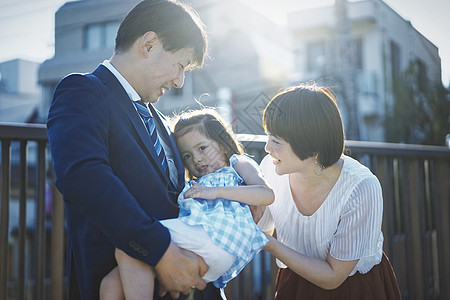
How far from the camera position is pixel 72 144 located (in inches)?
47.8

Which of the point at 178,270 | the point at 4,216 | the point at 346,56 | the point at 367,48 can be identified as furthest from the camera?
the point at 367,48

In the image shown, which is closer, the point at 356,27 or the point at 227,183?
the point at 227,183

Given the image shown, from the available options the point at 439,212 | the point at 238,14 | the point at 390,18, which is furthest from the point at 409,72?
the point at 439,212

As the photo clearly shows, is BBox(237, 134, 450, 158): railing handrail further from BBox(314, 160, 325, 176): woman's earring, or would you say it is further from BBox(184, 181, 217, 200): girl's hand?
BBox(184, 181, 217, 200): girl's hand

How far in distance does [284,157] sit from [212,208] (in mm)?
406

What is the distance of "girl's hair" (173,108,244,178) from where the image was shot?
1.87 m

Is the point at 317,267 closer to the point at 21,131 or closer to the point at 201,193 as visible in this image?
the point at 201,193

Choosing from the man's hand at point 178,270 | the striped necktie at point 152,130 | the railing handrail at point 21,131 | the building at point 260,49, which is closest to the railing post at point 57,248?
the railing handrail at point 21,131

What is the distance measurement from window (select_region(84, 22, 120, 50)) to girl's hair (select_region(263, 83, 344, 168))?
11766 mm

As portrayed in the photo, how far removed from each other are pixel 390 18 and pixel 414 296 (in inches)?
474

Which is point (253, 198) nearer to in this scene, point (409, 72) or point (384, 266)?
point (384, 266)

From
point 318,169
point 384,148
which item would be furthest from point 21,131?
point 384,148

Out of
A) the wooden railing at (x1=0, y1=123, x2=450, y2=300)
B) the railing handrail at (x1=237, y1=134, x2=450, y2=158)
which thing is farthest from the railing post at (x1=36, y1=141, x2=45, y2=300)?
the railing handrail at (x1=237, y1=134, x2=450, y2=158)

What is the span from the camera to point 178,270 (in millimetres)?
1310
